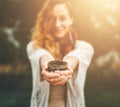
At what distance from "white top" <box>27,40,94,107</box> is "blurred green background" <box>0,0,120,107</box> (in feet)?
0.12

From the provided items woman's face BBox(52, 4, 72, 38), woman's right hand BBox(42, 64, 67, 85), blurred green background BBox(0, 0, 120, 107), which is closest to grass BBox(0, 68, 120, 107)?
blurred green background BBox(0, 0, 120, 107)

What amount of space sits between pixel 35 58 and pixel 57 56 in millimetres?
156

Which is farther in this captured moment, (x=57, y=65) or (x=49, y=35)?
(x=49, y=35)

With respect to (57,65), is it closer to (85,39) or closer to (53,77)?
(53,77)

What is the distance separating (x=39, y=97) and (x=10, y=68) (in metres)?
0.29

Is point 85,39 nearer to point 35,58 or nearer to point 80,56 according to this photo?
point 80,56

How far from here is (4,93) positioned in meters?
3.92

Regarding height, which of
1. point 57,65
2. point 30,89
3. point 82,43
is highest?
point 82,43

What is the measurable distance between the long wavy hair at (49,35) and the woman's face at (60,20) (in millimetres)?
23

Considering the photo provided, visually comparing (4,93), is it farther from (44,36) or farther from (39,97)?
(44,36)

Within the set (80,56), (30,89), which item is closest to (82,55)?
(80,56)

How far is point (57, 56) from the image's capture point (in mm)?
3920

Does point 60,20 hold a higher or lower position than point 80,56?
higher

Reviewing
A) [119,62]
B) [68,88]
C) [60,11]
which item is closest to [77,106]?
[68,88]
